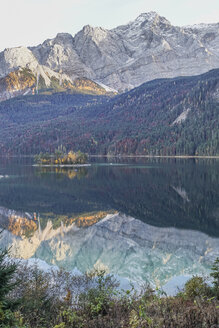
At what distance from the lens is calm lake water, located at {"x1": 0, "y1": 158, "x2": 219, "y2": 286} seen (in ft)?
102

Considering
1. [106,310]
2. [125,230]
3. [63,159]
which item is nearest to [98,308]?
[106,310]

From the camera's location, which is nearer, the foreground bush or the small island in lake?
the foreground bush

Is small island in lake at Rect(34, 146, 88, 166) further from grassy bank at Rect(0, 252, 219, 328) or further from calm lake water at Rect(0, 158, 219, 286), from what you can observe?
grassy bank at Rect(0, 252, 219, 328)

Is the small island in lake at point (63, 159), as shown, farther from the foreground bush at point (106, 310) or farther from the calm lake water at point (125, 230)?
the foreground bush at point (106, 310)

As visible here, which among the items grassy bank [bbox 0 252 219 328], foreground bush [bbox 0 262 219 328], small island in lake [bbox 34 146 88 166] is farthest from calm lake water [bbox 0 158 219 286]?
small island in lake [bbox 34 146 88 166]

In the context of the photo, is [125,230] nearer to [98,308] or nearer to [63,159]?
[98,308]

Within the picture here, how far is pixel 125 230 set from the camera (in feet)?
145

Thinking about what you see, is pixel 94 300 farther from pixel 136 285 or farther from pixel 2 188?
pixel 2 188

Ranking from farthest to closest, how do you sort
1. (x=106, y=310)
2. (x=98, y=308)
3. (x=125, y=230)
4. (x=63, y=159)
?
1. (x=63, y=159)
2. (x=125, y=230)
3. (x=106, y=310)
4. (x=98, y=308)

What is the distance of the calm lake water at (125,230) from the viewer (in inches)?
1222

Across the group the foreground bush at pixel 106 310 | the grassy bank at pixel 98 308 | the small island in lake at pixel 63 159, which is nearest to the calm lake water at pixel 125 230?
the foreground bush at pixel 106 310

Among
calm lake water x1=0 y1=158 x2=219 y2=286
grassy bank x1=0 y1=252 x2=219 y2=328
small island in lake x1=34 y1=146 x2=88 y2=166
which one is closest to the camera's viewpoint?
grassy bank x1=0 y1=252 x2=219 y2=328

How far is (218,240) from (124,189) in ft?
137

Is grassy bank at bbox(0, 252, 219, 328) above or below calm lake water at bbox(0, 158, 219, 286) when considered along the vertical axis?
above
